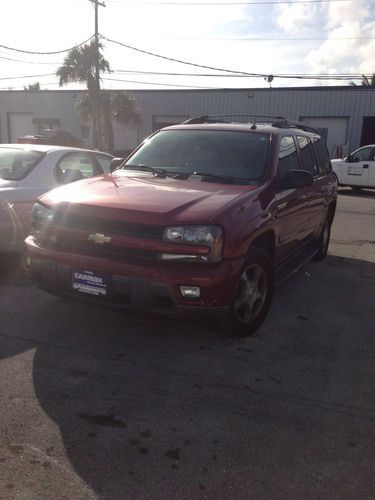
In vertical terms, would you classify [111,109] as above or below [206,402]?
above

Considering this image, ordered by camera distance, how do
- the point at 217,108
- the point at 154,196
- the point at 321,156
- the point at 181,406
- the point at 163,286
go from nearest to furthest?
1. the point at 181,406
2. the point at 163,286
3. the point at 154,196
4. the point at 321,156
5. the point at 217,108

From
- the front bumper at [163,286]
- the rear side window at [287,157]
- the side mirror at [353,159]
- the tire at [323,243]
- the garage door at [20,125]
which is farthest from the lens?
the garage door at [20,125]

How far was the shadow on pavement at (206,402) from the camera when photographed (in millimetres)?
2402

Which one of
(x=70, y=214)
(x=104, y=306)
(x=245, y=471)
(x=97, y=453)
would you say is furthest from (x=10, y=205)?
(x=245, y=471)

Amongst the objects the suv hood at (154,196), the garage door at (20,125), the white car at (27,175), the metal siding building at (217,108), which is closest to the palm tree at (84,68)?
the metal siding building at (217,108)

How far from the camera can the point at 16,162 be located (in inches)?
233

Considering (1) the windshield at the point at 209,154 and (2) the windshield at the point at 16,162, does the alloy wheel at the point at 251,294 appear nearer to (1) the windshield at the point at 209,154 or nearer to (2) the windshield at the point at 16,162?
(1) the windshield at the point at 209,154

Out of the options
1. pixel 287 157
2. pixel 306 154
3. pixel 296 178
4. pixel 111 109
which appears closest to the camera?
Result: pixel 296 178

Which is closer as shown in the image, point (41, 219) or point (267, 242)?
point (41, 219)

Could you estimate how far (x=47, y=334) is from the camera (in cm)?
400

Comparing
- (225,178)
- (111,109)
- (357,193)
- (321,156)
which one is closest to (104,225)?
(225,178)

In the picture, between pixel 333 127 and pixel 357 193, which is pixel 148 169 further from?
pixel 333 127

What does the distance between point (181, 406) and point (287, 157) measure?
3034mm

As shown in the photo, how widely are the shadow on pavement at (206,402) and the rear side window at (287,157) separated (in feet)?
4.70
